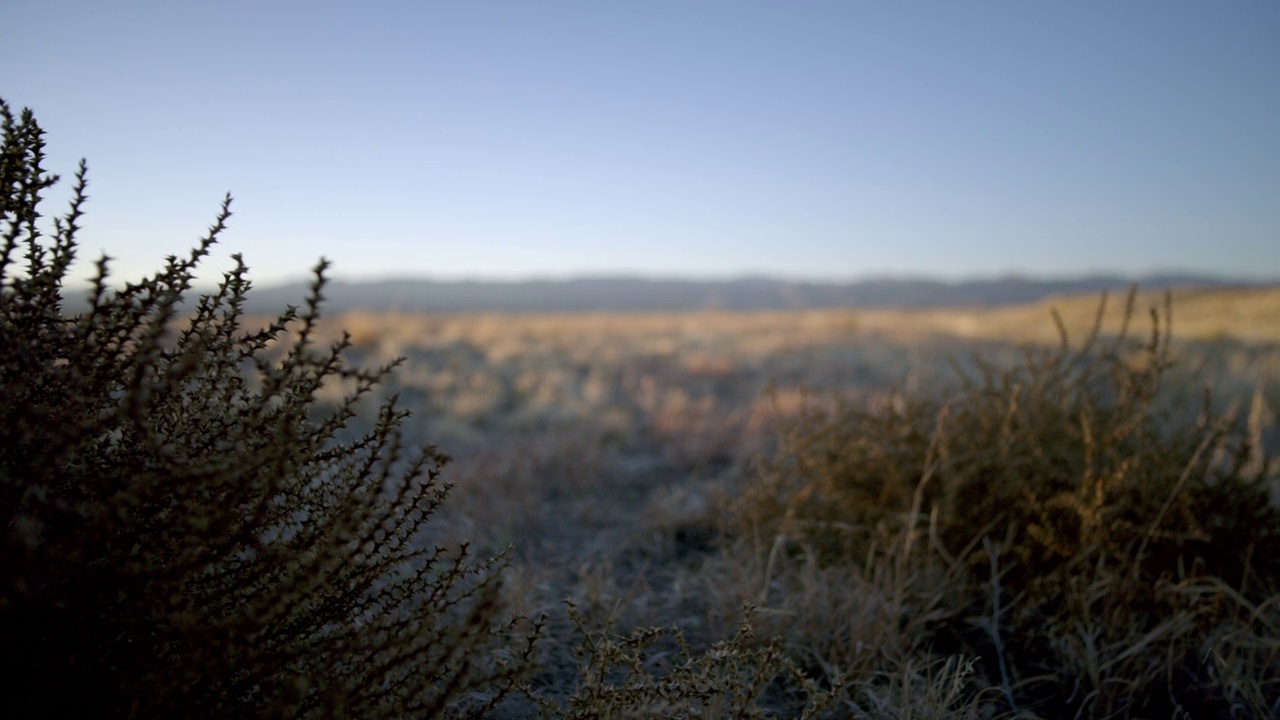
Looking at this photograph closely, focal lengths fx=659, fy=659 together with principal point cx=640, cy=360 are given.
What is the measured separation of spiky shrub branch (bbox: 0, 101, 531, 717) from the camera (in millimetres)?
1147

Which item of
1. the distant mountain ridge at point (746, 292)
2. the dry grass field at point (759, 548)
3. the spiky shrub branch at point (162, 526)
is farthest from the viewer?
the distant mountain ridge at point (746, 292)

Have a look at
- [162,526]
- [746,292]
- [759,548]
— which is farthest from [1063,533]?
[746,292]

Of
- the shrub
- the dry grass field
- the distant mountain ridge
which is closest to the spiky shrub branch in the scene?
the dry grass field

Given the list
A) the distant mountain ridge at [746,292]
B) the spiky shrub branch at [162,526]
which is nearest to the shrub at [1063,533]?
the spiky shrub branch at [162,526]

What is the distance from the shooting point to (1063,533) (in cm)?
275

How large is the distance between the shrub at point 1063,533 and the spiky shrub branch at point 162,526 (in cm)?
182

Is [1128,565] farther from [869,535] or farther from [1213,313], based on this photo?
[1213,313]

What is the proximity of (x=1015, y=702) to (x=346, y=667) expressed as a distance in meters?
2.17

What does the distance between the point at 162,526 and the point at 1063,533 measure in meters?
3.10

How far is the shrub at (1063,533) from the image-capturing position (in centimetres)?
237

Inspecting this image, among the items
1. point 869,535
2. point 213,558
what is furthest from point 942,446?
point 213,558

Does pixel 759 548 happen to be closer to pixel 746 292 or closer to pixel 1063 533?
pixel 1063 533

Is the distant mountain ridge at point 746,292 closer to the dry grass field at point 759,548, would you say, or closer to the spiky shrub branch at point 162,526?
the dry grass field at point 759,548

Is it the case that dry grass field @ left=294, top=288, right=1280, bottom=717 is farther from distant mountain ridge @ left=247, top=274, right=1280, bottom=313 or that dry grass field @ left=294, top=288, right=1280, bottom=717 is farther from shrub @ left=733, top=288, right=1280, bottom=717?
distant mountain ridge @ left=247, top=274, right=1280, bottom=313
